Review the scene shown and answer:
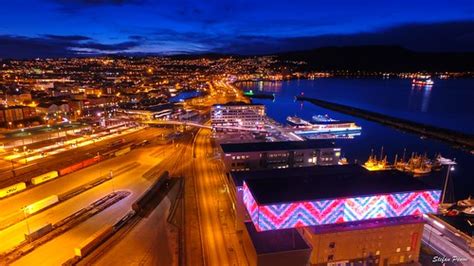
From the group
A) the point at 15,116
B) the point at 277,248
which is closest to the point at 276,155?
the point at 277,248

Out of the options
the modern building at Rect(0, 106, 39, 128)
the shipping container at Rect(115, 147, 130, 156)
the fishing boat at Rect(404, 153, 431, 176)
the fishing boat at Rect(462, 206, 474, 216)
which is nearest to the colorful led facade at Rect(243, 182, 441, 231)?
the fishing boat at Rect(462, 206, 474, 216)

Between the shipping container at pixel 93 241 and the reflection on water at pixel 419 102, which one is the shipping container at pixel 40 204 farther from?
the reflection on water at pixel 419 102

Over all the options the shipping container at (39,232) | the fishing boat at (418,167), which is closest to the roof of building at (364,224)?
the shipping container at (39,232)

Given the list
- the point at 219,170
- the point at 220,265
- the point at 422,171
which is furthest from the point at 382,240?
the point at 422,171

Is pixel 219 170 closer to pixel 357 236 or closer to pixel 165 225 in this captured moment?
pixel 165 225

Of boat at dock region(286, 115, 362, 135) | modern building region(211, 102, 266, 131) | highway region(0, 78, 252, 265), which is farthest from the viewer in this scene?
modern building region(211, 102, 266, 131)

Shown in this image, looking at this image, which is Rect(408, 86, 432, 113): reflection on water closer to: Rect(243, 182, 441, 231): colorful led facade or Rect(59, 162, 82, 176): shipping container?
Rect(243, 182, 441, 231): colorful led facade
